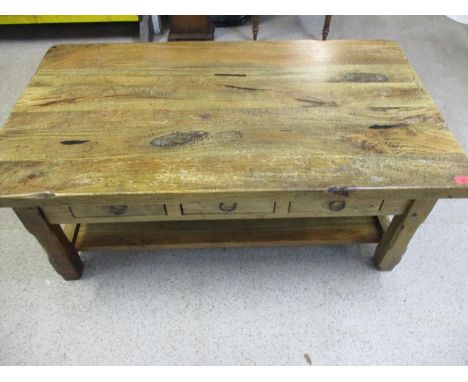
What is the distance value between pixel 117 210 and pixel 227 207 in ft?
0.90

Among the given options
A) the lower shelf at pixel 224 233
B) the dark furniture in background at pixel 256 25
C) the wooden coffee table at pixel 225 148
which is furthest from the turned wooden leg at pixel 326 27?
the lower shelf at pixel 224 233

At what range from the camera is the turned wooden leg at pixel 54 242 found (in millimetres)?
878

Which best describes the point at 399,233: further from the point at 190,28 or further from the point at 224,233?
the point at 190,28

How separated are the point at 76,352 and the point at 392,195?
969mm

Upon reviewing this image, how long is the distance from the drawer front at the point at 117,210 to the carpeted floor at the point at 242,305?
36 centimetres

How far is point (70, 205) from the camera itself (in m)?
0.84

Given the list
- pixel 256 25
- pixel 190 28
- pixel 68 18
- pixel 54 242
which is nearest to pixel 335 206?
pixel 54 242

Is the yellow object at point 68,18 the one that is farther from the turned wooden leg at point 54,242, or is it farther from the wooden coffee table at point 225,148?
the turned wooden leg at point 54,242

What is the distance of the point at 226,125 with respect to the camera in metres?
0.94

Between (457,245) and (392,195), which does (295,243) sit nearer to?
(392,195)

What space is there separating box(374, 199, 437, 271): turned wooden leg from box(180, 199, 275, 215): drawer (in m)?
0.37

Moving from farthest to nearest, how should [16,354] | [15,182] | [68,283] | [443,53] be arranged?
[443,53]
[68,283]
[16,354]
[15,182]
